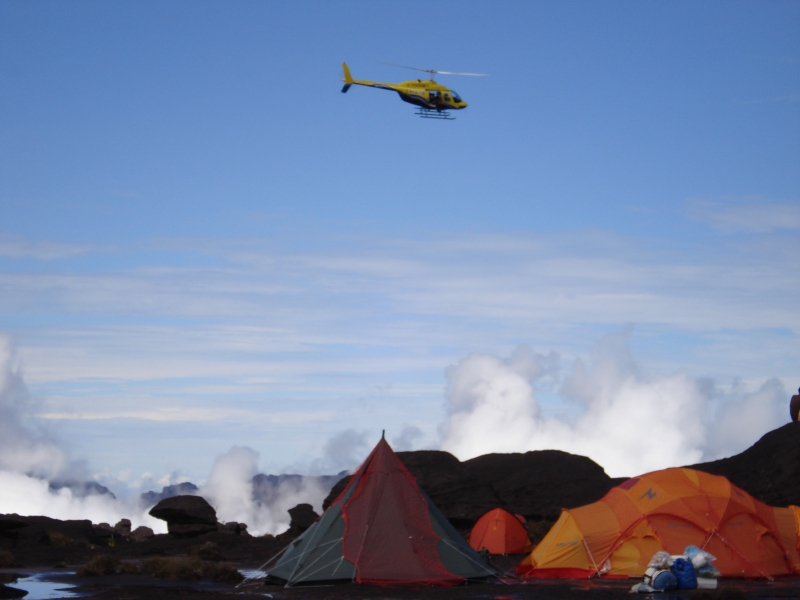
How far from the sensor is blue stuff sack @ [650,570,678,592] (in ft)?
56.1

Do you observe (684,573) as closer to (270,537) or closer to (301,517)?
(301,517)

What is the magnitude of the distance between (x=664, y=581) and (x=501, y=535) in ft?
43.4

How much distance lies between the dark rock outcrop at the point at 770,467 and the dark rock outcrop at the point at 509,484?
5.50 m

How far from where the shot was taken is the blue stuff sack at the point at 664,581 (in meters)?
17.1

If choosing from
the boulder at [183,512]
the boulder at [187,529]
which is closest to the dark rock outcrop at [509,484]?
the boulder at [183,512]

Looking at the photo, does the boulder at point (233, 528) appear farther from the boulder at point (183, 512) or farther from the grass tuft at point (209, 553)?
the grass tuft at point (209, 553)

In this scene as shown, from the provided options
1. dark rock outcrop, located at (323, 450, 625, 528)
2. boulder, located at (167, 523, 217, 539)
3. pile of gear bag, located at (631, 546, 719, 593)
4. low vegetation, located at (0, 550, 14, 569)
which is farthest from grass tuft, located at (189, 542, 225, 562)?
pile of gear bag, located at (631, 546, 719, 593)

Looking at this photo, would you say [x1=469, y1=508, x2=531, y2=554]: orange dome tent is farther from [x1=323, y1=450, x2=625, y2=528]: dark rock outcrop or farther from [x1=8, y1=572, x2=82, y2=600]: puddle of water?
[x1=8, y1=572, x2=82, y2=600]: puddle of water

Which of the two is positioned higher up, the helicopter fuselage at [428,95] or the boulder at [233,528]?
the helicopter fuselage at [428,95]

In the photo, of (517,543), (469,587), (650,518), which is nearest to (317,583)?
(469,587)

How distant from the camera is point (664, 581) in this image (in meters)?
17.2

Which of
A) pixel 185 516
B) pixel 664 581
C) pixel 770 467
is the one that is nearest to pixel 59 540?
pixel 185 516

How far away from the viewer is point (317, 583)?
18844mm

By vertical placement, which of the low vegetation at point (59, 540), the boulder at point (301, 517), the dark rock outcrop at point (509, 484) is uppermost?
the dark rock outcrop at point (509, 484)
